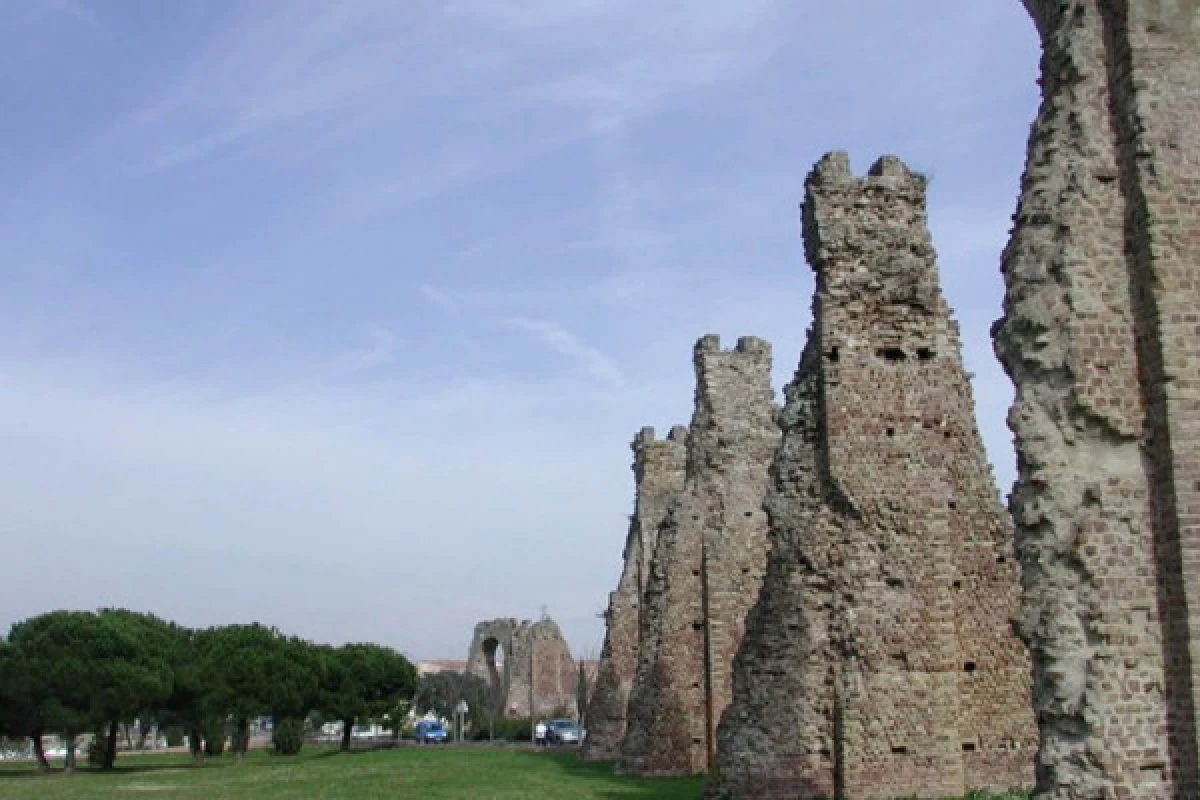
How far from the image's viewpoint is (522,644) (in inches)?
2467

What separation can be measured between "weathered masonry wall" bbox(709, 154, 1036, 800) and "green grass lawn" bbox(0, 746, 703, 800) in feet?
13.4

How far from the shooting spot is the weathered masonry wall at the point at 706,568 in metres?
25.1

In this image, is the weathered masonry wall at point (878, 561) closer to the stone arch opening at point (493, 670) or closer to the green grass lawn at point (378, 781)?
the green grass lawn at point (378, 781)

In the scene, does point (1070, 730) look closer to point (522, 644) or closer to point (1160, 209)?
point (1160, 209)

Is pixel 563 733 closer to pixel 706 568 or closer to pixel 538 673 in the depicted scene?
pixel 538 673

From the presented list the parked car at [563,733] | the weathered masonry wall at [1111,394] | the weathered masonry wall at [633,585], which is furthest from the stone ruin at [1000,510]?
the parked car at [563,733]

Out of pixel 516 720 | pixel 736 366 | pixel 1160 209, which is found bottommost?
pixel 516 720

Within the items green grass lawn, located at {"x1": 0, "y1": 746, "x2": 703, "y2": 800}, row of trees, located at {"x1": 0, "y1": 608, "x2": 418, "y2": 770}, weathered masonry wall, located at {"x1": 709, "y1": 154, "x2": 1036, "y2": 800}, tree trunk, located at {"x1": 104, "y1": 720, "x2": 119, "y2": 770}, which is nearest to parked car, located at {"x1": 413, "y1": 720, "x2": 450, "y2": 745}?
row of trees, located at {"x1": 0, "y1": 608, "x2": 418, "y2": 770}

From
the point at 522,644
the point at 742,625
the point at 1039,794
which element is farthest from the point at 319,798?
the point at 522,644

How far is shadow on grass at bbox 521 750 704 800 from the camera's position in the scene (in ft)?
66.6

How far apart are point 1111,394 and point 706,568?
1677 cm

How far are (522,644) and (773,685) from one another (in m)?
47.4

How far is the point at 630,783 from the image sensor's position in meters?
23.9

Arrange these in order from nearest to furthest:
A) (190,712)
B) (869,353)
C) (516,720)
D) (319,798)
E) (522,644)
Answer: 1. (869,353)
2. (319,798)
3. (190,712)
4. (516,720)
5. (522,644)
